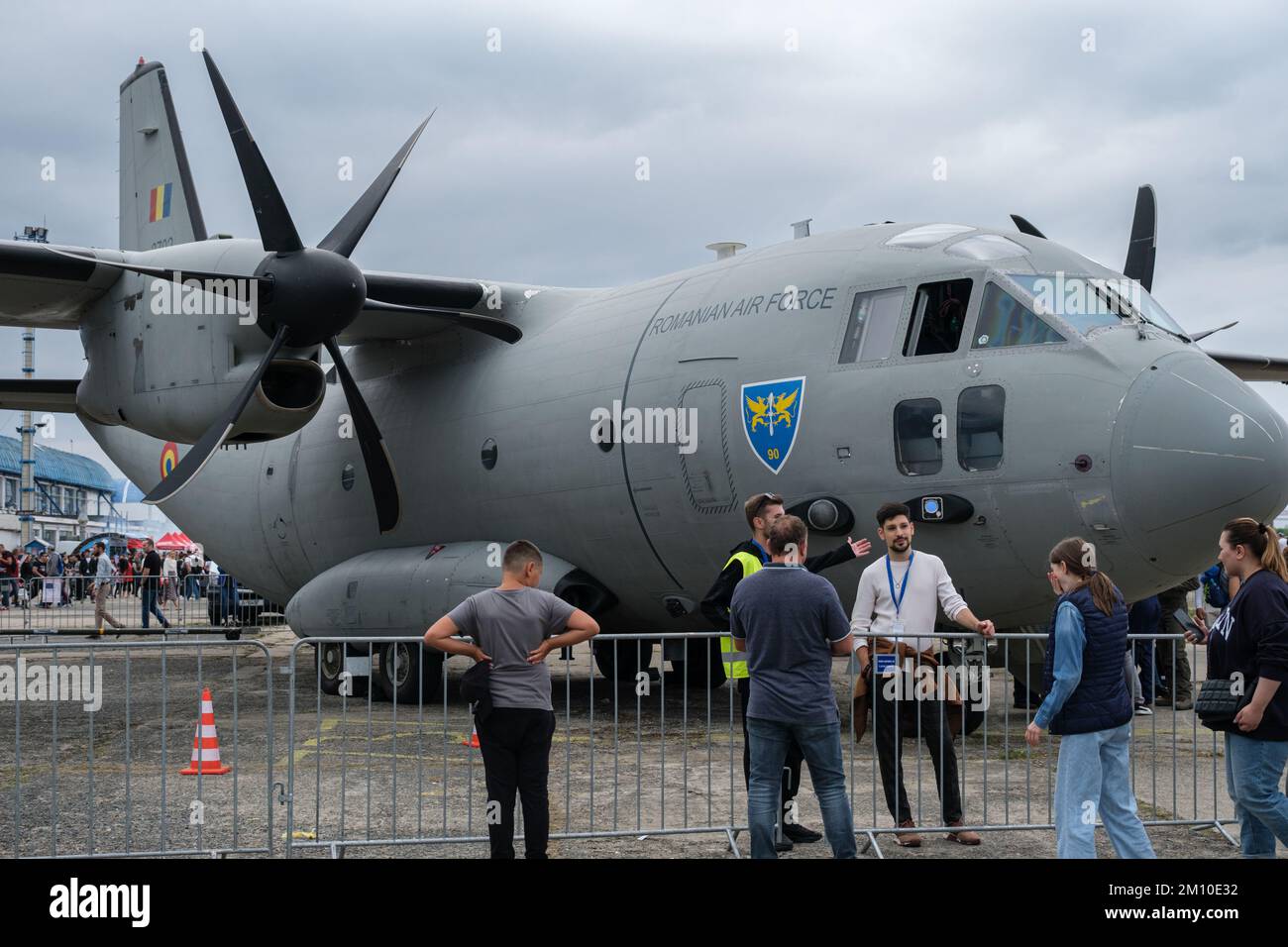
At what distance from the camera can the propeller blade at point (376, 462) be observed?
42.2 feet

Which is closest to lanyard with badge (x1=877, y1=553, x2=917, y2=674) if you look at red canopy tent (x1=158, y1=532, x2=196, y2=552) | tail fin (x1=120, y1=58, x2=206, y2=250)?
tail fin (x1=120, y1=58, x2=206, y2=250)

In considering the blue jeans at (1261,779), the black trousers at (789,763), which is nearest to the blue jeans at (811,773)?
the black trousers at (789,763)

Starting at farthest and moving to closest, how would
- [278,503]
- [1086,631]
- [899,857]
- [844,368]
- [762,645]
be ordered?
[278,503]
[844,368]
[899,857]
[762,645]
[1086,631]

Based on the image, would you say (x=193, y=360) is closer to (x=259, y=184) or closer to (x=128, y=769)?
(x=259, y=184)

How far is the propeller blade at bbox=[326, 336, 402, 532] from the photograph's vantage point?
1285 cm

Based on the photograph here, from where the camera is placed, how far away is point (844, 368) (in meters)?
9.70

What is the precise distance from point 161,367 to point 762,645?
8524 millimetres

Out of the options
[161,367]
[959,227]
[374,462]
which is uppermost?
[959,227]

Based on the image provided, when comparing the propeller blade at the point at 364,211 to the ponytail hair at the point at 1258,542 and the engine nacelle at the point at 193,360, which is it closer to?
the engine nacelle at the point at 193,360

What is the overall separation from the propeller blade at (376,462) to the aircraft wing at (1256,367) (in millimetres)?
10877

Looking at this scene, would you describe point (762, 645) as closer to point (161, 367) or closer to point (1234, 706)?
point (1234, 706)

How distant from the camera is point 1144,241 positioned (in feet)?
46.5
